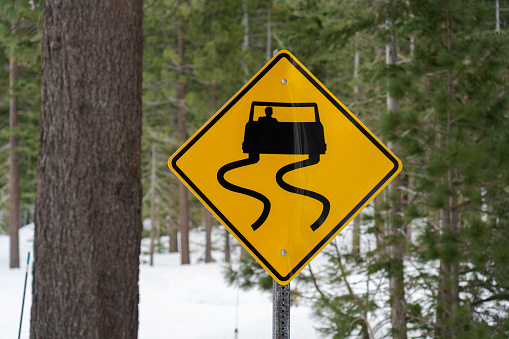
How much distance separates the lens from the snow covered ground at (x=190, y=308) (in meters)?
11.4

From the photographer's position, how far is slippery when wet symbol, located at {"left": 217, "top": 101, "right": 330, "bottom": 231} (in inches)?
97.2

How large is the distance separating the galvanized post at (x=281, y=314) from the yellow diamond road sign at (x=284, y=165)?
0.45 ft

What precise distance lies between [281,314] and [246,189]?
1.97ft

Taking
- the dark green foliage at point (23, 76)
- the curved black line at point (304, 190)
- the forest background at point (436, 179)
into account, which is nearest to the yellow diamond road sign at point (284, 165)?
the curved black line at point (304, 190)

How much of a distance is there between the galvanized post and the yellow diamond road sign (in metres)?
0.14

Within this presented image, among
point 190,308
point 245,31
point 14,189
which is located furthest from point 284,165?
point 245,31

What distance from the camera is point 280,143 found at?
249cm

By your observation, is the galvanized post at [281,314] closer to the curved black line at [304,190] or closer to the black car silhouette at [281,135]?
the curved black line at [304,190]

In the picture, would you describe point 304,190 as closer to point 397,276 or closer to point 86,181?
point 86,181

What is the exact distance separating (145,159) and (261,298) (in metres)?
12.8

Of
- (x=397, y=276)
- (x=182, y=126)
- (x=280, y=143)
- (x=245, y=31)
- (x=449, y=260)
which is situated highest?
(x=245, y=31)

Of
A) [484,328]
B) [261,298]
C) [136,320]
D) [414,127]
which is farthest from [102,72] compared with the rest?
[261,298]

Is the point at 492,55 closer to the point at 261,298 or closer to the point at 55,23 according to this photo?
the point at 55,23

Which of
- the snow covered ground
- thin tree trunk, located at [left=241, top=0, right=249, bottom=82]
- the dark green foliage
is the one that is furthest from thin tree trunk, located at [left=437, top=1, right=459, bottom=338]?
thin tree trunk, located at [left=241, top=0, right=249, bottom=82]
